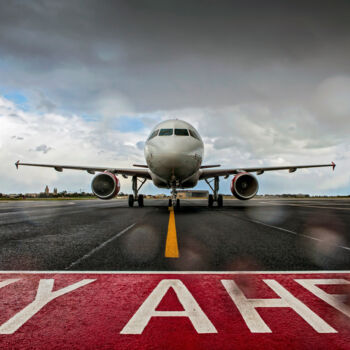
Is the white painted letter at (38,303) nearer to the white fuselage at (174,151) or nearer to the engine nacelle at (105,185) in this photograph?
the white fuselage at (174,151)

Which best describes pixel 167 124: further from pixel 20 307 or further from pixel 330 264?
pixel 20 307

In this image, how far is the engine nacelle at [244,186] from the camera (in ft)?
43.0

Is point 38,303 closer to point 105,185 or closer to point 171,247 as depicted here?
point 171,247

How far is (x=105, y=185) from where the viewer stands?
43.3 feet

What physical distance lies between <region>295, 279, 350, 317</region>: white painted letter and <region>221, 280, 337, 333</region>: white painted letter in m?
0.22

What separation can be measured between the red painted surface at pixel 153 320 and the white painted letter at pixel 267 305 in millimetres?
45

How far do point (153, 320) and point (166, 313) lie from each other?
0.44 feet

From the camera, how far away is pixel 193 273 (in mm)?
2799

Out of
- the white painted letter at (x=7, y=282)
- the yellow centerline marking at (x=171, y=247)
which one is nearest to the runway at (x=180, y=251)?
the yellow centerline marking at (x=171, y=247)

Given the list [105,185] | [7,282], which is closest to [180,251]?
[7,282]

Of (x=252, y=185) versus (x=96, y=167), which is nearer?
(x=252, y=185)

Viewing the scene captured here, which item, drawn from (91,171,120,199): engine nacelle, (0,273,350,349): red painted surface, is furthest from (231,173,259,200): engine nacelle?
(0,273,350,349): red painted surface

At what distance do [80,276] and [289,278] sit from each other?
6.96ft

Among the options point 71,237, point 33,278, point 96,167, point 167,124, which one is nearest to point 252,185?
point 167,124
